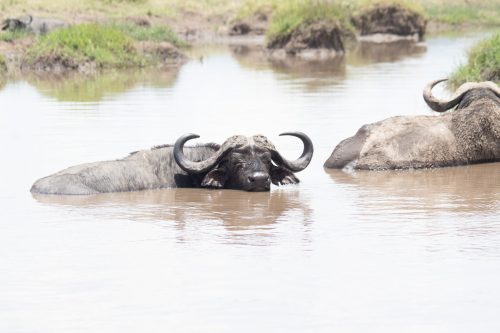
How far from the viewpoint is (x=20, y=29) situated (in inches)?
1325

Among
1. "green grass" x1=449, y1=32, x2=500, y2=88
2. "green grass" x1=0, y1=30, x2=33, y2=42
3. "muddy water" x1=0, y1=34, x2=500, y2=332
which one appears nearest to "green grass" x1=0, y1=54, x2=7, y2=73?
"green grass" x1=0, y1=30, x2=33, y2=42

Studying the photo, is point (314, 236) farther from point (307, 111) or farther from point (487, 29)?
point (487, 29)

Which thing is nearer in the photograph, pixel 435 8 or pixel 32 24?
pixel 32 24

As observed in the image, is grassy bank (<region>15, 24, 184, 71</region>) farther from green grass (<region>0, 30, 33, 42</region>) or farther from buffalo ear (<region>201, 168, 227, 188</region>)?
buffalo ear (<region>201, 168, 227, 188</region>)

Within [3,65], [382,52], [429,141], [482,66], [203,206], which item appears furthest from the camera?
[382,52]

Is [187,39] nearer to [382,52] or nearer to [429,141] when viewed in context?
[382,52]

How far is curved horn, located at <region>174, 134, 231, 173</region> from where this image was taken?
40.8ft

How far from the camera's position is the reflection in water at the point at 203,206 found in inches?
440

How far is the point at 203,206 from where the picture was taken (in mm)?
11922

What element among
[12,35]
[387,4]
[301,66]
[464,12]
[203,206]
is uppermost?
[464,12]

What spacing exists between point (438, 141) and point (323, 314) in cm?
632

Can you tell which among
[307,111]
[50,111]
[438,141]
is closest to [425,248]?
[438,141]

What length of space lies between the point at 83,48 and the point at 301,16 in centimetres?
892

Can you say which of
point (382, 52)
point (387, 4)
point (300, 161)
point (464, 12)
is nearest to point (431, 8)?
point (464, 12)
